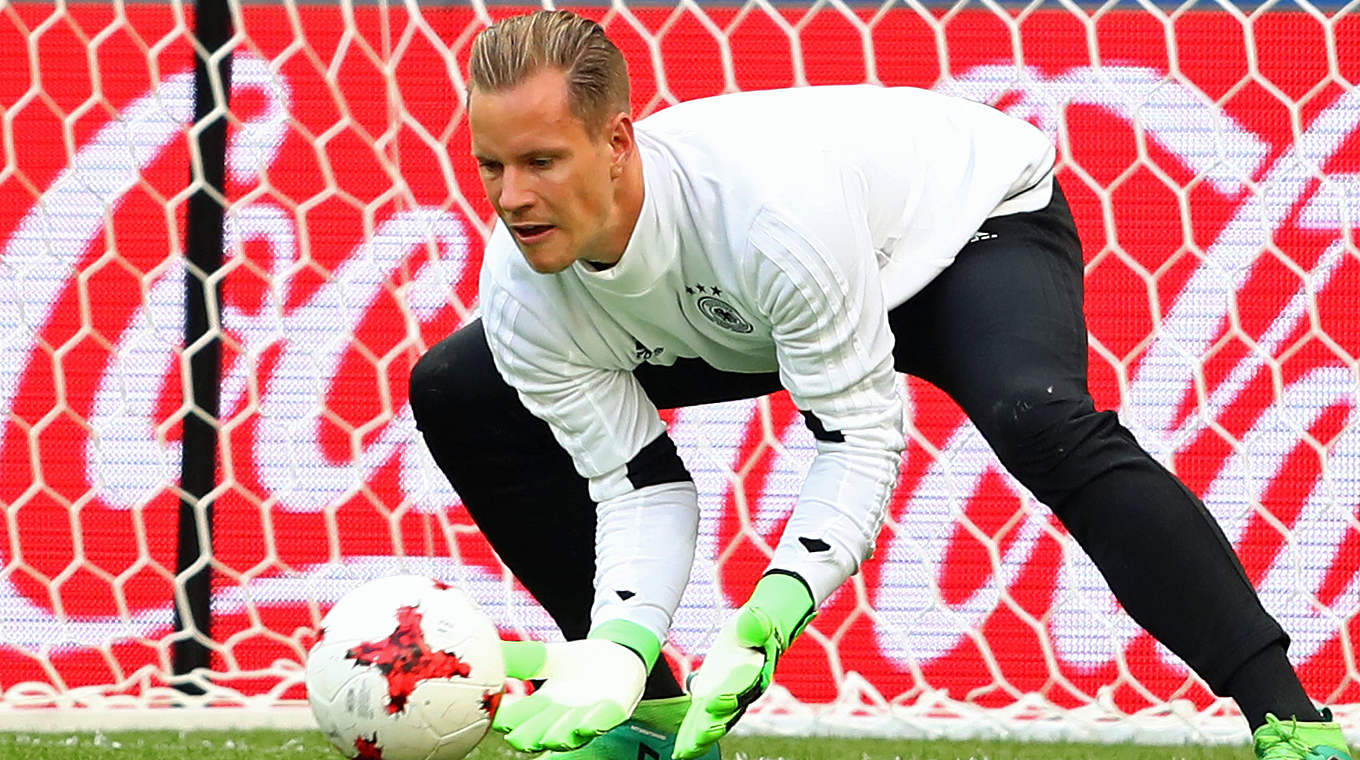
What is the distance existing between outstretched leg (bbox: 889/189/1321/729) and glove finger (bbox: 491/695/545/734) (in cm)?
58

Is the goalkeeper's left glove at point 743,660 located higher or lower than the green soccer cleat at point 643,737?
higher

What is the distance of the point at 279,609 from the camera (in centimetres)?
337

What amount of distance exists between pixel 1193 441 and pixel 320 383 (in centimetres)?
168

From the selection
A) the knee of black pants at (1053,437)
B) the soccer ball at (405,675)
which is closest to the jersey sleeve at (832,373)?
the knee of black pants at (1053,437)

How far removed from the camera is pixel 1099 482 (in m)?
1.93

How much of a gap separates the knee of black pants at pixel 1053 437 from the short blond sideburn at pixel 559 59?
54 cm

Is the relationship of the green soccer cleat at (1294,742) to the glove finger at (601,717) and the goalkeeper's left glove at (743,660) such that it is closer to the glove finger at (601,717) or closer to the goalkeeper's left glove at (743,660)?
the goalkeeper's left glove at (743,660)

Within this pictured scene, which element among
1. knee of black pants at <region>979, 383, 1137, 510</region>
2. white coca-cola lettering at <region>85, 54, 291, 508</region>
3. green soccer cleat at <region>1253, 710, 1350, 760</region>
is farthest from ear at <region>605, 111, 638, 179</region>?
white coca-cola lettering at <region>85, 54, 291, 508</region>

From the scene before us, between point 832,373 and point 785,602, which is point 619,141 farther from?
point 785,602

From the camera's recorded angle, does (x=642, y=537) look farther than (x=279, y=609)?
No

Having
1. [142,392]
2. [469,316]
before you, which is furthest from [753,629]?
[142,392]

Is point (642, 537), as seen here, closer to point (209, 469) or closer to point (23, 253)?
point (209, 469)

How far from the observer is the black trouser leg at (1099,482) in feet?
6.26

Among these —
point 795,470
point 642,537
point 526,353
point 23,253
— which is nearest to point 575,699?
point 642,537
